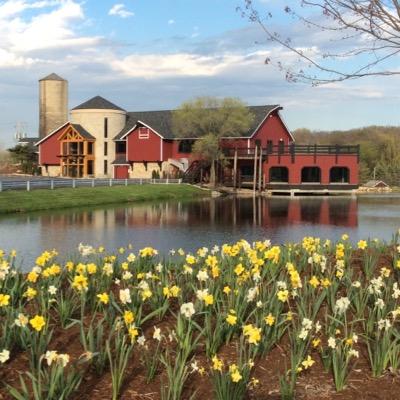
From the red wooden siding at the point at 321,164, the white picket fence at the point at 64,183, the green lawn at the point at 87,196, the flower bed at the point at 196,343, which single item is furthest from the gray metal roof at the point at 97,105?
the flower bed at the point at 196,343

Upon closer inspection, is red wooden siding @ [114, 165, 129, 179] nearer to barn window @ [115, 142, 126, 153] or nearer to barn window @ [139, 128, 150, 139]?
barn window @ [115, 142, 126, 153]

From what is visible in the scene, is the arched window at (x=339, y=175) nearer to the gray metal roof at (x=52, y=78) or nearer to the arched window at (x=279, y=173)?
the arched window at (x=279, y=173)

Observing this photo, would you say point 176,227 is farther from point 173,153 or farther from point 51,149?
point 51,149

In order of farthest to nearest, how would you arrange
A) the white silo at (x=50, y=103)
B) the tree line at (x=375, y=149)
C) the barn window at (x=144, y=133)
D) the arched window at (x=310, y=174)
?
the tree line at (x=375, y=149), the white silo at (x=50, y=103), the barn window at (x=144, y=133), the arched window at (x=310, y=174)

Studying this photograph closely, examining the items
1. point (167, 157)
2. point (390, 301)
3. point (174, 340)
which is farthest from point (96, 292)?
point (167, 157)

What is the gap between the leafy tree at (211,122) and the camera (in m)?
55.8

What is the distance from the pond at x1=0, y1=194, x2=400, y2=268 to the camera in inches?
774

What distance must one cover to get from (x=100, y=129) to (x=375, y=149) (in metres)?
56.6

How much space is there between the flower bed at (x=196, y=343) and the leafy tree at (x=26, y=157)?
65.8m

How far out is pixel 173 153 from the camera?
6138cm

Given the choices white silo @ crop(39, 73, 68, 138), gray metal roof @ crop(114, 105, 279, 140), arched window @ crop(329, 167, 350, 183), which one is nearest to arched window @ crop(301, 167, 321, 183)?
arched window @ crop(329, 167, 350, 183)

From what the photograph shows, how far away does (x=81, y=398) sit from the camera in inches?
157

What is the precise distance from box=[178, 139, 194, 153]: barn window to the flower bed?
54282 millimetres

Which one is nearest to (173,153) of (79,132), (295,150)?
(79,132)
